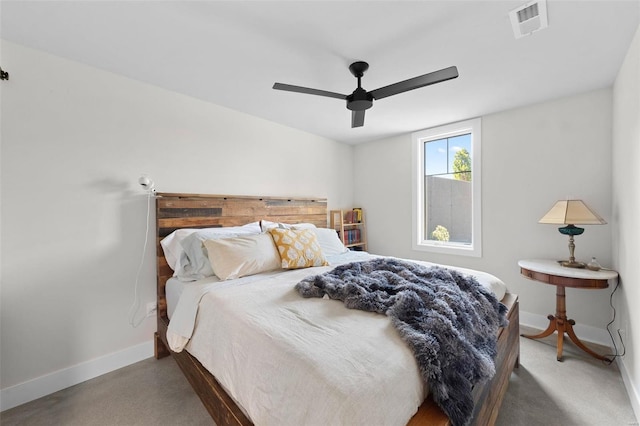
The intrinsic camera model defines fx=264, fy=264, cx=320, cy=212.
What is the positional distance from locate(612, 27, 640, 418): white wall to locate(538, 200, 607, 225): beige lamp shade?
0.16 metres

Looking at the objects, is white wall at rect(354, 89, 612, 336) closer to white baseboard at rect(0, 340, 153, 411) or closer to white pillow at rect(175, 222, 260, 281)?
white pillow at rect(175, 222, 260, 281)

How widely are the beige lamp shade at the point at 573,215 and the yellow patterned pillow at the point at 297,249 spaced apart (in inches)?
81.0

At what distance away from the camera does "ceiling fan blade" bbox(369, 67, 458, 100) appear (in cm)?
162

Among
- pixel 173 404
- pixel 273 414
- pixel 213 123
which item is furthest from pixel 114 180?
pixel 273 414

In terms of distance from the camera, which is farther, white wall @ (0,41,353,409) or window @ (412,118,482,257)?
window @ (412,118,482,257)

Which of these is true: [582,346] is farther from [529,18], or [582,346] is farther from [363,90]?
[363,90]

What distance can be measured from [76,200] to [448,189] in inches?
157

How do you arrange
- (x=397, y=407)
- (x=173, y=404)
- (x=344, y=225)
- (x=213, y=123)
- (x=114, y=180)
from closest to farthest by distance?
(x=397, y=407) < (x=173, y=404) < (x=114, y=180) < (x=213, y=123) < (x=344, y=225)

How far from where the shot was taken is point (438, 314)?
122 cm

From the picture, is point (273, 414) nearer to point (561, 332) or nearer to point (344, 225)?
point (561, 332)

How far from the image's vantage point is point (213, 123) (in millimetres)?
2771

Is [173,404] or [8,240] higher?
[8,240]

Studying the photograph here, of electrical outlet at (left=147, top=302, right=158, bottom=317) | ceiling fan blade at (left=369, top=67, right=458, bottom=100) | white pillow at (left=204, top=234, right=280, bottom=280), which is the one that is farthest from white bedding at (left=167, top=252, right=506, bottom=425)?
ceiling fan blade at (left=369, top=67, right=458, bottom=100)

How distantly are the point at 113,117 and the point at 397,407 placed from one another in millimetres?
2767
